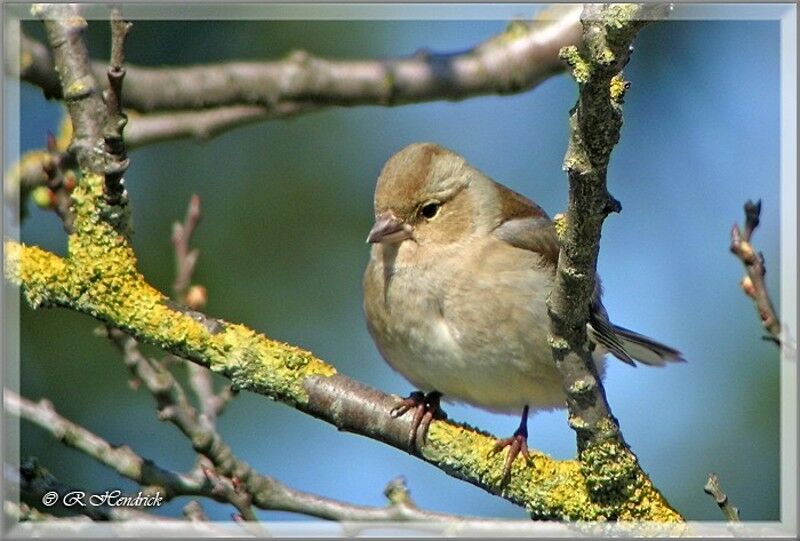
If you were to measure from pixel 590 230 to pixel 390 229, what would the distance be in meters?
1.70

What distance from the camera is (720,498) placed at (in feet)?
10.5

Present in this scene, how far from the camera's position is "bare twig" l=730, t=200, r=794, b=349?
338 centimetres

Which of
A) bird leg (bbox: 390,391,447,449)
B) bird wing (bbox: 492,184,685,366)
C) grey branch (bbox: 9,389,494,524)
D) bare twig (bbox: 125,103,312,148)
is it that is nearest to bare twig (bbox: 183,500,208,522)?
grey branch (bbox: 9,389,494,524)

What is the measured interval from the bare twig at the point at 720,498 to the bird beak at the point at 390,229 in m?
1.77

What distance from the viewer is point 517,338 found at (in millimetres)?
4164

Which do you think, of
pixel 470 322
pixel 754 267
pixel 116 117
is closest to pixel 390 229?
pixel 470 322

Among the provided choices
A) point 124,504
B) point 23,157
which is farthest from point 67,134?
point 124,504

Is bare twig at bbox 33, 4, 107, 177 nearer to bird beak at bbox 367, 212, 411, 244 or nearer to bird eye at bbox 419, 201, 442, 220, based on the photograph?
bird beak at bbox 367, 212, 411, 244

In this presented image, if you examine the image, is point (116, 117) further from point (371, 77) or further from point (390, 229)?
point (371, 77)

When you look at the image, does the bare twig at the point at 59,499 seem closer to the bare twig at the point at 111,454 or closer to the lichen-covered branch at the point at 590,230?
the bare twig at the point at 111,454

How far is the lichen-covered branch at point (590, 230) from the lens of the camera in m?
2.58

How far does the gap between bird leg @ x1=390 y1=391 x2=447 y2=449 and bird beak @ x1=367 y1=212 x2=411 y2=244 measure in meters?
0.72

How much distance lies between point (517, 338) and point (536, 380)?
179 millimetres

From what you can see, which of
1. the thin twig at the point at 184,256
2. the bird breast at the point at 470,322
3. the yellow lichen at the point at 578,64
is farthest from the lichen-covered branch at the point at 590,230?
the thin twig at the point at 184,256
